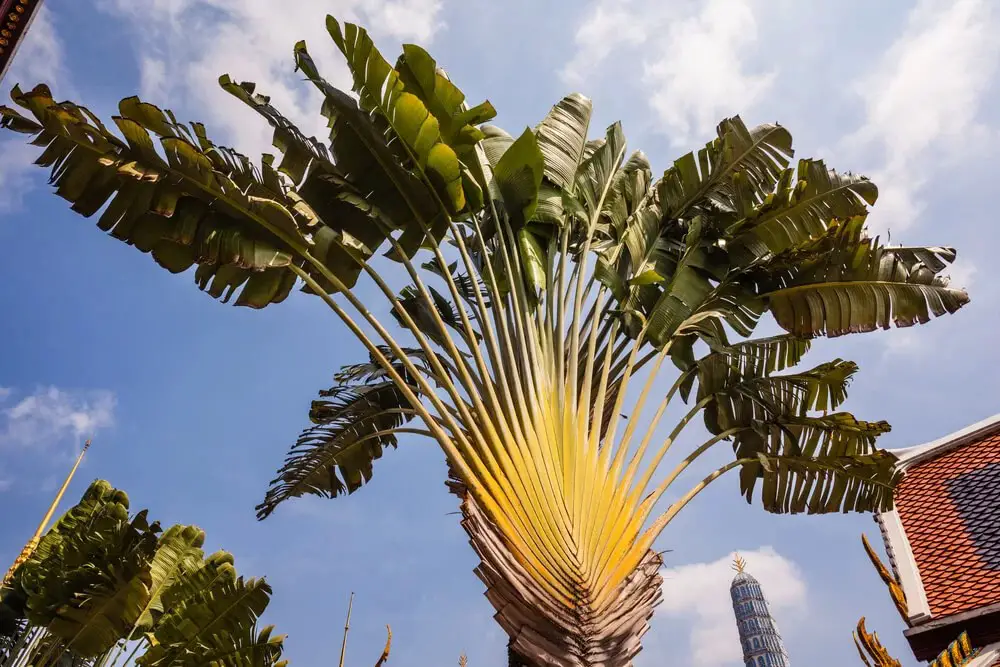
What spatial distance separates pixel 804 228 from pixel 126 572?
7081 millimetres

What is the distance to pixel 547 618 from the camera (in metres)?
2.86

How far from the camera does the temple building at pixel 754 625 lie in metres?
54.8

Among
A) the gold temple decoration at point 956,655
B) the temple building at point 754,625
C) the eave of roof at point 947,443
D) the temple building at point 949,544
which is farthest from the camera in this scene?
the temple building at point 754,625

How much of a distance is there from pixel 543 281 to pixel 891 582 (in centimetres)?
545

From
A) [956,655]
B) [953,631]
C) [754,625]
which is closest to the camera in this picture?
[956,655]

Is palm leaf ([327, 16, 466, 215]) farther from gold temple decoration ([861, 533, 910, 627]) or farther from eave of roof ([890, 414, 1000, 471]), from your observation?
eave of roof ([890, 414, 1000, 471])

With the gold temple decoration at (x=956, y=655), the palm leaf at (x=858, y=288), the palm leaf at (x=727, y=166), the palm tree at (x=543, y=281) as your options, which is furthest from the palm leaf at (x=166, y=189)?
the gold temple decoration at (x=956, y=655)

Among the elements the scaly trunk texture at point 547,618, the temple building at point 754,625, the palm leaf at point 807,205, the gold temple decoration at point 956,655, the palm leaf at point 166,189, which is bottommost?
the scaly trunk texture at point 547,618

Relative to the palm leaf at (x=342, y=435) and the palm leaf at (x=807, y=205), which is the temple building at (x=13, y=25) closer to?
the palm leaf at (x=342, y=435)

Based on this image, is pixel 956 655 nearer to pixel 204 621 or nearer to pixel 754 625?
pixel 204 621

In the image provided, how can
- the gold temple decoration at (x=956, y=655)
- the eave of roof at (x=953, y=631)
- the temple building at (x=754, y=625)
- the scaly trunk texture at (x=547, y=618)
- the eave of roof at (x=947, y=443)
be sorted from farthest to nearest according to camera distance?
the temple building at (x=754, y=625) < the eave of roof at (x=947, y=443) < the eave of roof at (x=953, y=631) < the gold temple decoration at (x=956, y=655) < the scaly trunk texture at (x=547, y=618)

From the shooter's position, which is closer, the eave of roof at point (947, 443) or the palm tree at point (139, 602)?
the palm tree at point (139, 602)

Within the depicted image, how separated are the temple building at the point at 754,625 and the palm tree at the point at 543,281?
5423cm

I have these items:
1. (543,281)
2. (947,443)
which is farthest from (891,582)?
(543,281)
